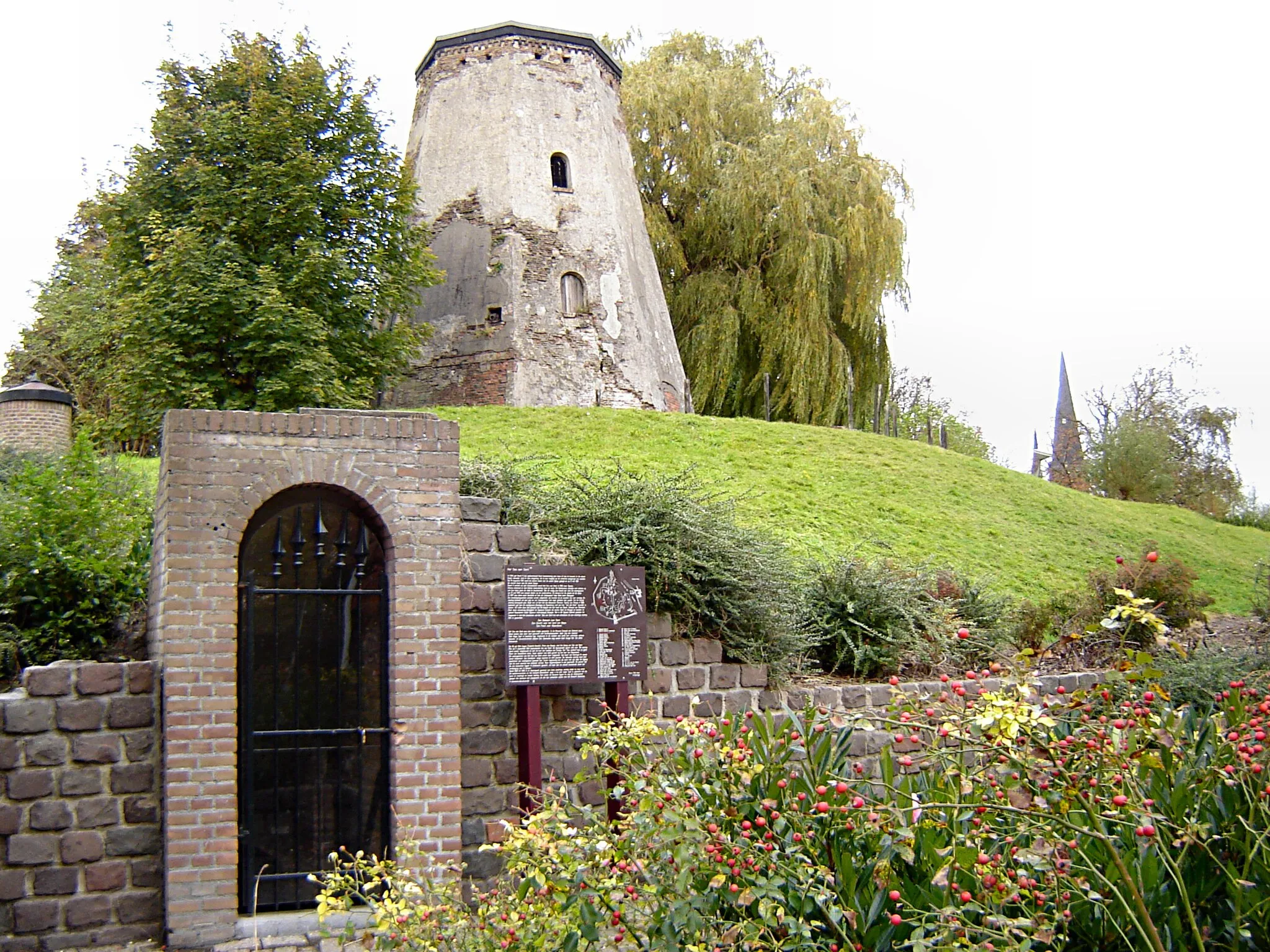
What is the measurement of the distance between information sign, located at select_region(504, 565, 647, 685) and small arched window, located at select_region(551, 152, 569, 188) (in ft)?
55.6

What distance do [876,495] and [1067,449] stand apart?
2586cm

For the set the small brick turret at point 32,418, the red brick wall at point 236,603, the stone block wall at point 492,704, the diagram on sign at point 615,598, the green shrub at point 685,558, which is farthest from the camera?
the small brick turret at point 32,418

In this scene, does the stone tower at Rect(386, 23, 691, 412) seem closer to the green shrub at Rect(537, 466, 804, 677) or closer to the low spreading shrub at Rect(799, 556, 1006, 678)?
the low spreading shrub at Rect(799, 556, 1006, 678)

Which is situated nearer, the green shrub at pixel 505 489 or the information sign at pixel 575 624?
the information sign at pixel 575 624

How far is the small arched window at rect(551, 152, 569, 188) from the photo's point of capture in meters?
23.3

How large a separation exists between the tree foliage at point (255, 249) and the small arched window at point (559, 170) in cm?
415

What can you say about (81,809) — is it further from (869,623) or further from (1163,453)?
(1163,453)

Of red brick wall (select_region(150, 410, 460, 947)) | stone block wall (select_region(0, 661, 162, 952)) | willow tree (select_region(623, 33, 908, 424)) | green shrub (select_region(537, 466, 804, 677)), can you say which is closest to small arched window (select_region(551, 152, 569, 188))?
willow tree (select_region(623, 33, 908, 424))

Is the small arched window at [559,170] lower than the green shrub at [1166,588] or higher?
higher

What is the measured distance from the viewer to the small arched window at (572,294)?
2248 cm

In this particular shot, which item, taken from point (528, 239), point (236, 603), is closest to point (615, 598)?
point (236, 603)

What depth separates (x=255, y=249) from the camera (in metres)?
17.7

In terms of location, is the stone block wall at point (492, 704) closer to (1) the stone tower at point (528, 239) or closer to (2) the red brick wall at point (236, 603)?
(2) the red brick wall at point (236, 603)

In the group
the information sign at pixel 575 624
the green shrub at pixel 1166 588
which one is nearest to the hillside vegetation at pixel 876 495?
the green shrub at pixel 1166 588
